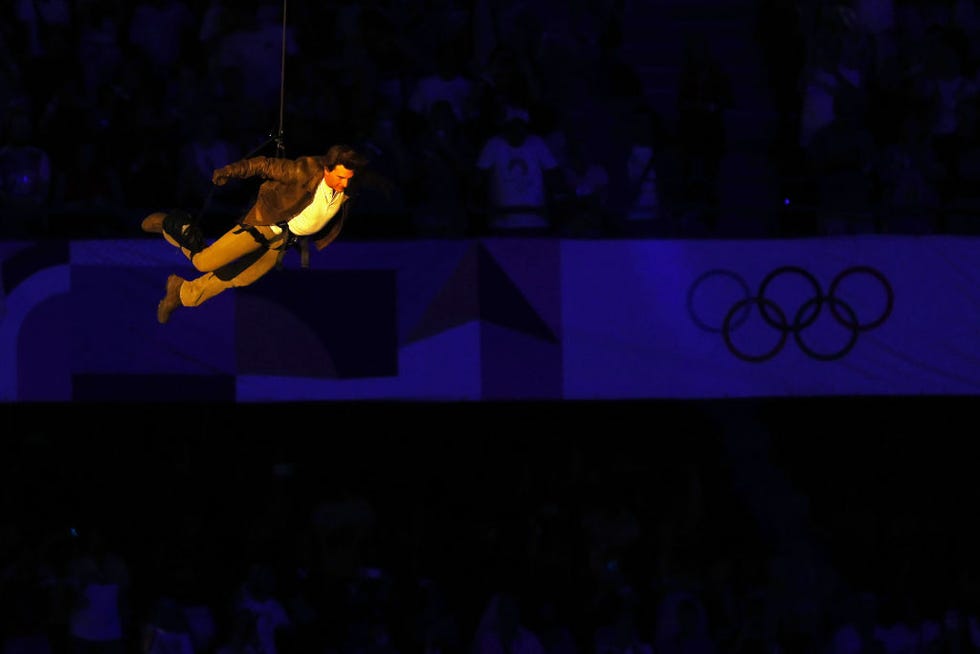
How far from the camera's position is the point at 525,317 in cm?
1154

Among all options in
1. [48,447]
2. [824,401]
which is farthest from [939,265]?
[48,447]

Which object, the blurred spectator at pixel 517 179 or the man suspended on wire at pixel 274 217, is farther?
the blurred spectator at pixel 517 179

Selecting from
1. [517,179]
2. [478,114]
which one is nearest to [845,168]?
[517,179]

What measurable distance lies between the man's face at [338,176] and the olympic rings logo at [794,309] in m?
4.46

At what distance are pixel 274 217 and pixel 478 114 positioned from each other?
472cm

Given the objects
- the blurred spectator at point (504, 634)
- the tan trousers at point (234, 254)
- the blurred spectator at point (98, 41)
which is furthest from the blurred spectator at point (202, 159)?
the tan trousers at point (234, 254)

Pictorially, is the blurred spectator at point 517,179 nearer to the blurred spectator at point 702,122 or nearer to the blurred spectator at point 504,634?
the blurred spectator at point 702,122

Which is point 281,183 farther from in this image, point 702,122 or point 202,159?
point 702,122

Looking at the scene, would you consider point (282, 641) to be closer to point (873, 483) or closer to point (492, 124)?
point (492, 124)

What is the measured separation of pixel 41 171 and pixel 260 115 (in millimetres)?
1502

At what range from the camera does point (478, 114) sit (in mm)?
12336

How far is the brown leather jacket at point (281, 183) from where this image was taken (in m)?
7.58

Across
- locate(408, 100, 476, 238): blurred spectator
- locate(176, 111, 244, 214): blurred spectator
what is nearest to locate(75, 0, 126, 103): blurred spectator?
locate(176, 111, 244, 214): blurred spectator

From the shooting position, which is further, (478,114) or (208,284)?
(478,114)
